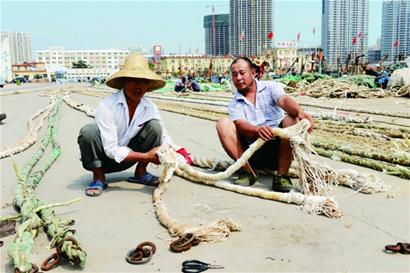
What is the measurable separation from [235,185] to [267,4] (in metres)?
64.1

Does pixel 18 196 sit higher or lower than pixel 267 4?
lower

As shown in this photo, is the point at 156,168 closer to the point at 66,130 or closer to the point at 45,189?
the point at 45,189

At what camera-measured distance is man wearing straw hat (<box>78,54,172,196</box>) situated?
3.22 meters

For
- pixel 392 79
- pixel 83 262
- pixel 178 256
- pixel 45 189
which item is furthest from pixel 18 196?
pixel 392 79

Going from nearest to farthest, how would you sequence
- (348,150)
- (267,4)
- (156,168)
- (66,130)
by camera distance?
(156,168) → (348,150) → (66,130) → (267,4)

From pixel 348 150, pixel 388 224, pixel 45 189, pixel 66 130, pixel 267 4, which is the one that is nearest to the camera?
pixel 388 224

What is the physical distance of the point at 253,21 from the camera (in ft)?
207

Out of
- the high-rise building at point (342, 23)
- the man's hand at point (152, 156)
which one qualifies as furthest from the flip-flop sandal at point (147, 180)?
the high-rise building at point (342, 23)

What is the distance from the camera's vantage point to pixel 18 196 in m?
3.05

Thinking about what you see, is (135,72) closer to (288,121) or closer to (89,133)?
(89,133)

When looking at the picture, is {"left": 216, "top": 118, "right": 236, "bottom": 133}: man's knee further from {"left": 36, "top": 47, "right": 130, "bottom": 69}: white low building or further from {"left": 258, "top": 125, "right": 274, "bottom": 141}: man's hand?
{"left": 36, "top": 47, "right": 130, "bottom": 69}: white low building

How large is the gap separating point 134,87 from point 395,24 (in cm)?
7389

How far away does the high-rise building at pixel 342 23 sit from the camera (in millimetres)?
65562

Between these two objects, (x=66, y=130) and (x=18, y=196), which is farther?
(x=66, y=130)
